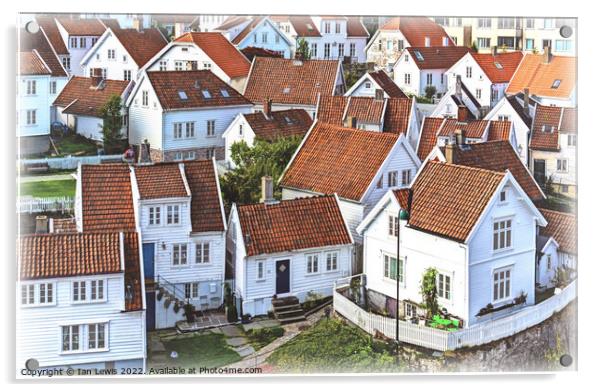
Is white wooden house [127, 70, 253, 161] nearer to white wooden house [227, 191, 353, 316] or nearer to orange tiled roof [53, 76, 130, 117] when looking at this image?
orange tiled roof [53, 76, 130, 117]

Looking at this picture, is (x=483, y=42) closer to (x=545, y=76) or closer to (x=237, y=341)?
(x=545, y=76)

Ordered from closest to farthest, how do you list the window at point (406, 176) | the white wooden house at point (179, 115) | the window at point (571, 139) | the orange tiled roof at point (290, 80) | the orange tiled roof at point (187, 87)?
the window at point (571, 139) < the white wooden house at point (179, 115) < the window at point (406, 176) < the orange tiled roof at point (187, 87) < the orange tiled roof at point (290, 80)

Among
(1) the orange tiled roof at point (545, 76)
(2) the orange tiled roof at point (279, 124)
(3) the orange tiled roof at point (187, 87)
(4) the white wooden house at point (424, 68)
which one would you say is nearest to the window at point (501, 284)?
(1) the orange tiled roof at point (545, 76)

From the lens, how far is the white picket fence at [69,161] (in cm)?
1566

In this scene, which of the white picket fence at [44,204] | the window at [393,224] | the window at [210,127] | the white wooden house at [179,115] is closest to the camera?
the white picket fence at [44,204]

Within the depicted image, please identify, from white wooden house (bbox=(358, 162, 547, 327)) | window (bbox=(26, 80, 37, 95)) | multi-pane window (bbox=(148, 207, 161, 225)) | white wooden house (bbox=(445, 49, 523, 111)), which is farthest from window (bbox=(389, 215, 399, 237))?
window (bbox=(26, 80, 37, 95))

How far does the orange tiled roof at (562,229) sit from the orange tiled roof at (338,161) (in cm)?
285

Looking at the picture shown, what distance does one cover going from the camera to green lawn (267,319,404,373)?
50.7 feet

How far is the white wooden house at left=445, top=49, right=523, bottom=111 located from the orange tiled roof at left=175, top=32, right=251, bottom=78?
130 inches

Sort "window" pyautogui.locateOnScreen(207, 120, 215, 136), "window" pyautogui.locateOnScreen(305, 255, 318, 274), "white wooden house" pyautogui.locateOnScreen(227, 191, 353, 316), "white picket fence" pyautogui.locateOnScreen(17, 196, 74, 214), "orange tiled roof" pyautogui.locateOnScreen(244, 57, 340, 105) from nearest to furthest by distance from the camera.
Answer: "white picket fence" pyautogui.locateOnScreen(17, 196, 74, 214)
"white wooden house" pyautogui.locateOnScreen(227, 191, 353, 316)
"window" pyautogui.locateOnScreen(305, 255, 318, 274)
"window" pyautogui.locateOnScreen(207, 120, 215, 136)
"orange tiled roof" pyautogui.locateOnScreen(244, 57, 340, 105)

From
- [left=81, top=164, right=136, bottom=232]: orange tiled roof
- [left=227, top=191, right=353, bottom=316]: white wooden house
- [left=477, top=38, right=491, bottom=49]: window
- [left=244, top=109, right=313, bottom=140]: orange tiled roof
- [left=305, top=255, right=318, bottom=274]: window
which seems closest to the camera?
[left=81, top=164, right=136, bottom=232]: orange tiled roof

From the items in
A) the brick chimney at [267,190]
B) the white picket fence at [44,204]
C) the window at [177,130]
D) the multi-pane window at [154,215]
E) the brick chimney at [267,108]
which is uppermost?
the brick chimney at [267,108]

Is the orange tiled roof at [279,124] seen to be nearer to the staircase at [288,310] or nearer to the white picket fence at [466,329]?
the staircase at [288,310]
